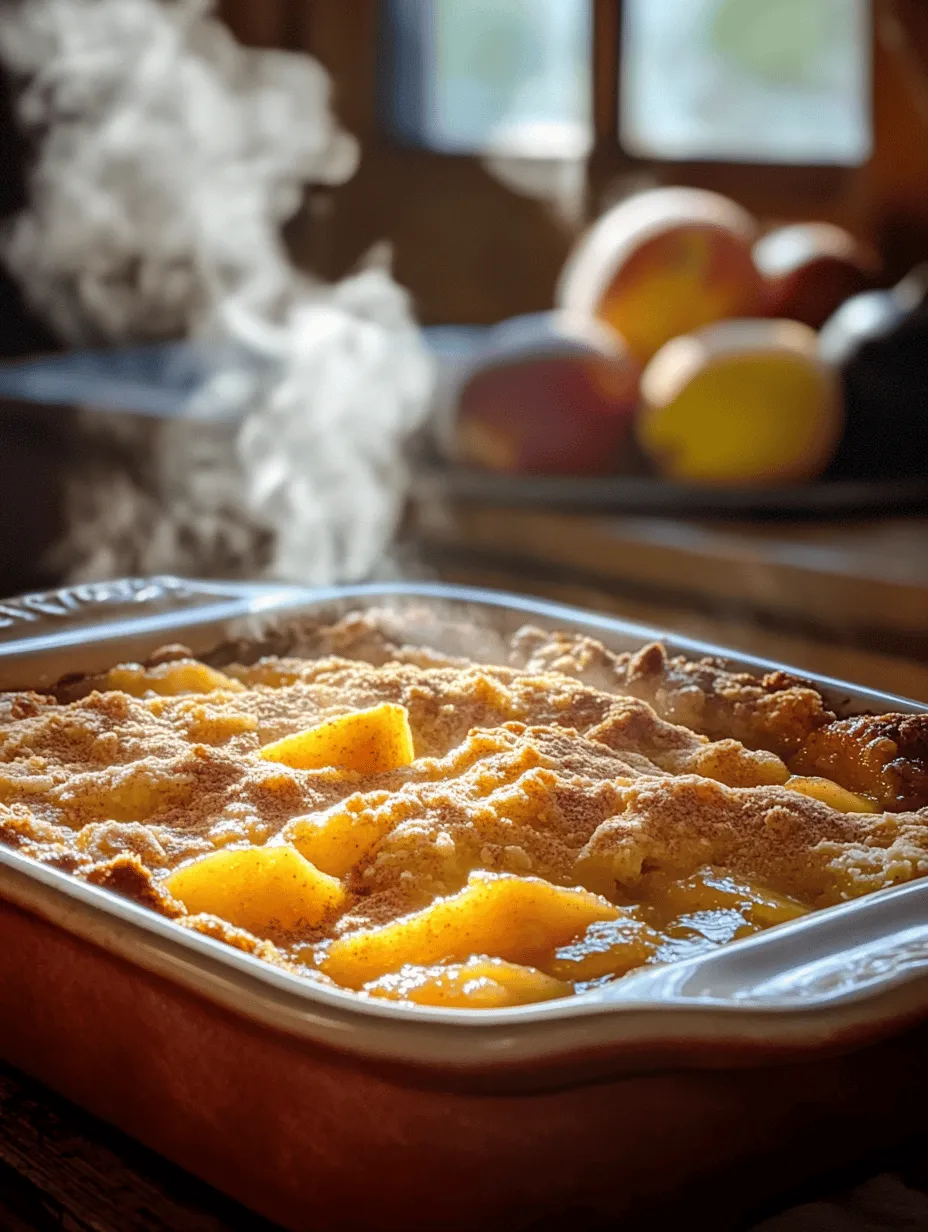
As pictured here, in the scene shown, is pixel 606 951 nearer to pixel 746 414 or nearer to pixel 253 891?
pixel 253 891

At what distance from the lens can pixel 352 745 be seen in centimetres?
92

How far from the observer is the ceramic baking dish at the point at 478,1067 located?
530mm

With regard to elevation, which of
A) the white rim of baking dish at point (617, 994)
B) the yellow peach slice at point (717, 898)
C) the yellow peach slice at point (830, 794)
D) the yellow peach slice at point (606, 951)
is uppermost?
the white rim of baking dish at point (617, 994)

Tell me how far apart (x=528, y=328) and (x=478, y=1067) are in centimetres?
144

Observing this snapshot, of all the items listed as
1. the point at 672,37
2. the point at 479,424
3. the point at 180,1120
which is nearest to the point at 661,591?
the point at 479,424

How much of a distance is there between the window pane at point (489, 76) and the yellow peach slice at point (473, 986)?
2.51 m

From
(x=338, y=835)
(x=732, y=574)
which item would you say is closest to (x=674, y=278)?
(x=732, y=574)

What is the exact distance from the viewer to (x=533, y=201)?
3.09 m

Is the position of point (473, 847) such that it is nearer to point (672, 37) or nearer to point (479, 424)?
point (479, 424)

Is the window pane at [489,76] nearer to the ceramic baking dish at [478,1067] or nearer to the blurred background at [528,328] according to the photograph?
the blurred background at [528,328]

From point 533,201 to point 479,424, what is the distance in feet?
4.64

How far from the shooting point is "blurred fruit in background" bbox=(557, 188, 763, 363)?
191 cm

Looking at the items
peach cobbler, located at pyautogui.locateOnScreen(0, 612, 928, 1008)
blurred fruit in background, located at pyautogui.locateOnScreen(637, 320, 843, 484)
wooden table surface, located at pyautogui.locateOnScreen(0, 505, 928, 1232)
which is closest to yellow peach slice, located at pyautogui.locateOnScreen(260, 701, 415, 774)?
peach cobbler, located at pyautogui.locateOnScreen(0, 612, 928, 1008)

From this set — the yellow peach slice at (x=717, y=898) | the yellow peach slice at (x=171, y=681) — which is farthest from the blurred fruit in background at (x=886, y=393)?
the yellow peach slice at (x=717, y=898)
